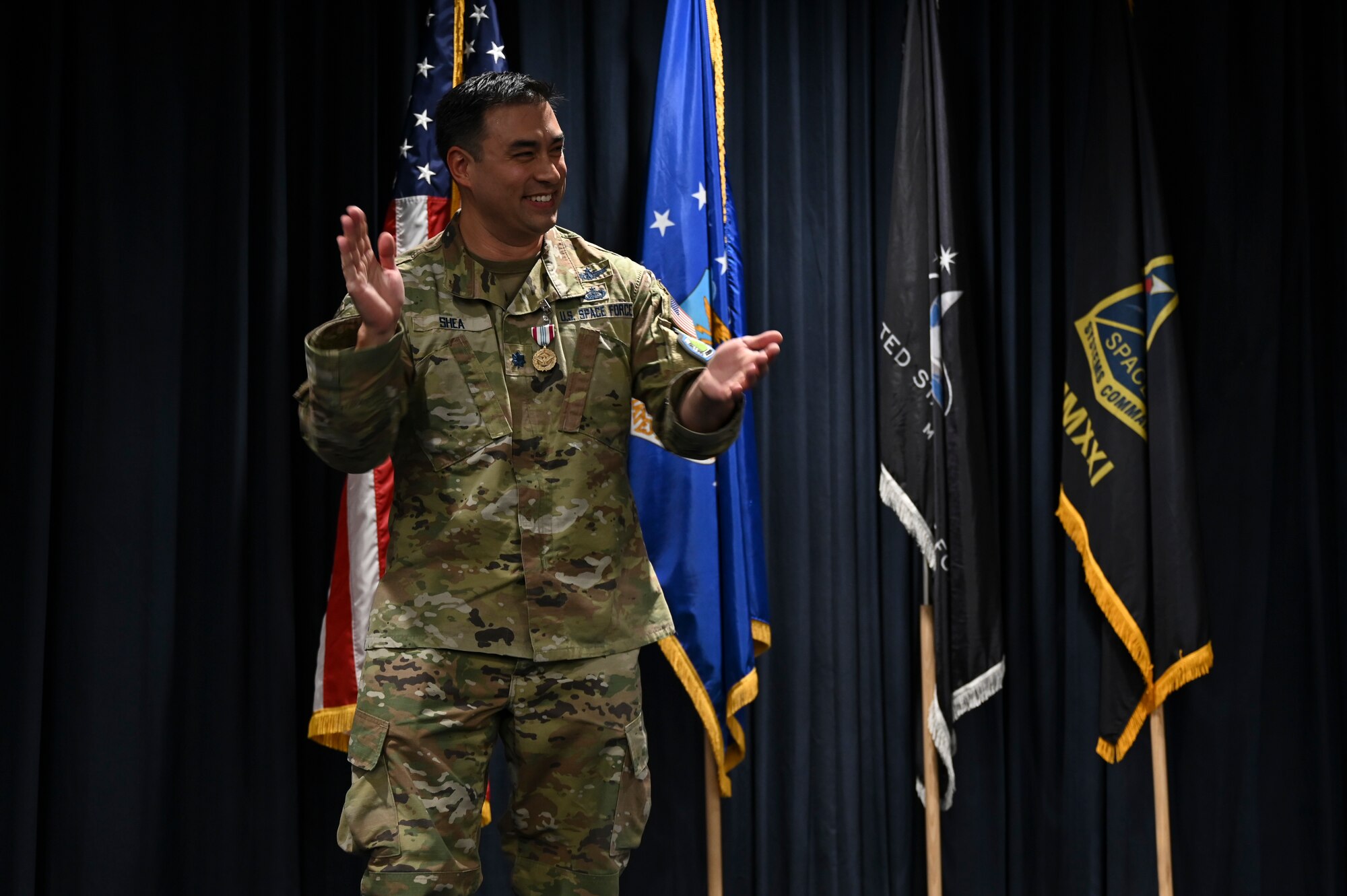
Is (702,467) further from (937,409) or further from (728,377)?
(728,377)

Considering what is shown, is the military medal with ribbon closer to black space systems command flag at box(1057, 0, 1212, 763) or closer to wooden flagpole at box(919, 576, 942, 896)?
wooden flagpole at box(919, 576, 942, 896)

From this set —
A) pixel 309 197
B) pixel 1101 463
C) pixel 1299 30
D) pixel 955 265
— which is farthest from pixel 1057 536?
pixel 309 197

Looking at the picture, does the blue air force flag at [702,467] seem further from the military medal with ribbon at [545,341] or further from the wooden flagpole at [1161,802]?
the wooden flagpole at [1161,802]

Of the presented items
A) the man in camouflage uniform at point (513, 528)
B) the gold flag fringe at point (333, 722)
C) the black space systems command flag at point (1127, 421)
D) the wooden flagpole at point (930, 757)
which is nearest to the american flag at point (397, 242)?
the gold flag fringe at point (333, 722)

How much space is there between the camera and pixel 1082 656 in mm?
3160

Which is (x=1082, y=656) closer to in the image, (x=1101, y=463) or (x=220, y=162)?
(x=1101, y=463)

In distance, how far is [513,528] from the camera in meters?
1.85

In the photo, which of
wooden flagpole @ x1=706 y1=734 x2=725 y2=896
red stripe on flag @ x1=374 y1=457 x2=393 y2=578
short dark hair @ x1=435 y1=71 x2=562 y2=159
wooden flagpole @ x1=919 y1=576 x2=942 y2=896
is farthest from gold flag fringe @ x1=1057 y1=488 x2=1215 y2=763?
short dark hair @ x1=435 y1=71 x2=562 y2=159

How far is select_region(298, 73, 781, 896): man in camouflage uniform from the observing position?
1.76 meters

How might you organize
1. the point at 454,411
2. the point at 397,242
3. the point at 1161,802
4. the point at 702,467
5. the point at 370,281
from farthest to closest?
1. the point at 1161,802
2. the point at 702,467
3. the point at 397,242
4. the point at 454,411
5. the point at 370,281

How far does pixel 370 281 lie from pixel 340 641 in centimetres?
120

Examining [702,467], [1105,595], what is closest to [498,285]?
[702,467]

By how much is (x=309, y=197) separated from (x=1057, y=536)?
212cm

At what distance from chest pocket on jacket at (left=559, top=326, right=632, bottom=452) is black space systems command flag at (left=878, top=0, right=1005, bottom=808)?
1.17 meters
